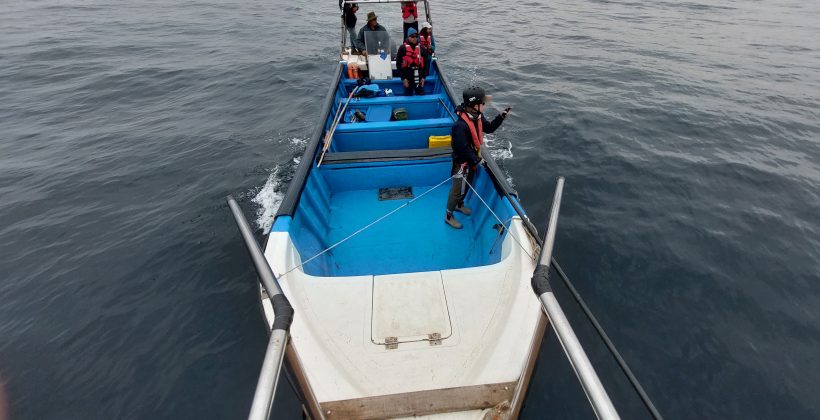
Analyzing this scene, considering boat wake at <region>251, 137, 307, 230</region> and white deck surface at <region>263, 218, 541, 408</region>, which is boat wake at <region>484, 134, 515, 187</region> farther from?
white deck surface at <region>263, 218, 541, 408</region>

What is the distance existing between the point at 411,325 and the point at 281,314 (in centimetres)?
199

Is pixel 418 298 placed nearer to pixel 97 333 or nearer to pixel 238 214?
pixel 238 214

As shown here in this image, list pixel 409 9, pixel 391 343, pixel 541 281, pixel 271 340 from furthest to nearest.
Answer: pixel 409 9
pixel 391 343
pixel 541 281
pixel 271 340

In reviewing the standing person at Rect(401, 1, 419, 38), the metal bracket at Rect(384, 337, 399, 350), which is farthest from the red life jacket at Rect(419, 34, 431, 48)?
the metal bracket at Rect(384, 337, 399, 350)

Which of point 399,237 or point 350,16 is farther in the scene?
point 350,16

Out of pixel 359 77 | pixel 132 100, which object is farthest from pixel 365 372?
pixel 132 100

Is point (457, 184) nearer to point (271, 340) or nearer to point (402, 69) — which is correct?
point (271, 340)

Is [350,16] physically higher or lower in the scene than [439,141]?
higher

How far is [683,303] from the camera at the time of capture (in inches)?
238

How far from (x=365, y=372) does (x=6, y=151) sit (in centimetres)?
1447

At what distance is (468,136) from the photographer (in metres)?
5.71

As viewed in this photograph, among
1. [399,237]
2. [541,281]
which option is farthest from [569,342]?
[399,237]

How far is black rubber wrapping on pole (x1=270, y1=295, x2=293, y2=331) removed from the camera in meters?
2.04

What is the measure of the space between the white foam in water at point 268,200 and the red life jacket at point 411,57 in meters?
4.47
